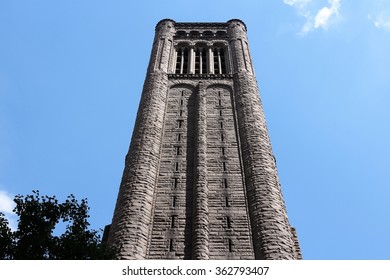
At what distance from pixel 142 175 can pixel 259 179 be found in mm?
5722

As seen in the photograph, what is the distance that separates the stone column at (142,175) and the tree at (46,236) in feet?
12.3

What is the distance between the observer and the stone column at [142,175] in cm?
1922

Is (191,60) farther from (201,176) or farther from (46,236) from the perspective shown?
(46,236)

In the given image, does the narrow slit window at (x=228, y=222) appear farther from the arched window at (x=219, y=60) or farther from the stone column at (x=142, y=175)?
the arched window at (x=219, y=60)

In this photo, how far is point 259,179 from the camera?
22.6 meters

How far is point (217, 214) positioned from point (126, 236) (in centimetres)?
431

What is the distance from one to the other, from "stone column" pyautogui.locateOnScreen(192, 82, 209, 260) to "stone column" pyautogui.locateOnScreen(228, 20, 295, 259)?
2041 millimetres

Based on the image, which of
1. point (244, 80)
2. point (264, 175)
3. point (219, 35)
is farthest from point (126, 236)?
point (219, 35)

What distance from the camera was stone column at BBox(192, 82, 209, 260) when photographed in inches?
749

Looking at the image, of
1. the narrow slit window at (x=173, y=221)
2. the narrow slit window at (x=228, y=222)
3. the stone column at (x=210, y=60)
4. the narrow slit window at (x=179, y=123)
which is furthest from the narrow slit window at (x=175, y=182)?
the stone column at (x=210, y=60)

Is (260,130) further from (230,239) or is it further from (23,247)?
(23,247)

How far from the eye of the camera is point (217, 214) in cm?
2102

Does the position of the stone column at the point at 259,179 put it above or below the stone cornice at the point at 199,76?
Result: below

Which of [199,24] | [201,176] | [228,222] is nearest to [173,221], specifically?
[228,222]
